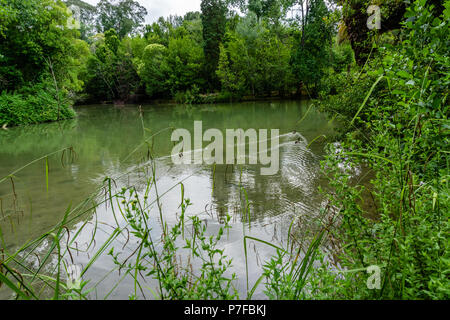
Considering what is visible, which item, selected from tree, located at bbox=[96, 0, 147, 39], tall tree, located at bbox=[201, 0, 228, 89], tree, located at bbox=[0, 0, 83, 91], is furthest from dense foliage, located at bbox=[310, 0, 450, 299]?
tree, located at bbox=[96, 0, 147, 39]

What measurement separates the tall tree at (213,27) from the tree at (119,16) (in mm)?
24745

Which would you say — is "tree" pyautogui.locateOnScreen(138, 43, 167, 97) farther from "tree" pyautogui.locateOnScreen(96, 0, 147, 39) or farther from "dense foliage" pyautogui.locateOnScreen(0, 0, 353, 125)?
"tree" pyautogui.locateOnScreen(96, 0, 147, 39)

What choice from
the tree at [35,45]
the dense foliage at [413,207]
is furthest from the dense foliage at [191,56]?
the dense foliage at [413,207]

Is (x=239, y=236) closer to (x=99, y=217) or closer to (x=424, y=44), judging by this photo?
(x=99, y=217)

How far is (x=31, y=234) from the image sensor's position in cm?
336

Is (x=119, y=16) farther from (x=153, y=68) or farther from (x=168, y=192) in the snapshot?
(x=168, y=192)

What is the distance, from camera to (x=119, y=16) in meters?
47.2

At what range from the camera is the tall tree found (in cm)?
2769

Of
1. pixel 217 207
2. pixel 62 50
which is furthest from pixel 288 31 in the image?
pixel 217 207

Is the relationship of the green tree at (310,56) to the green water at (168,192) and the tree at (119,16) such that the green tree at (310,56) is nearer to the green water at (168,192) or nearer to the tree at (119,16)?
the green water at (168,192)

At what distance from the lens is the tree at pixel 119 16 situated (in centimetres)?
4691

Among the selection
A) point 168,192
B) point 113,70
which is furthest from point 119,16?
point 168,192

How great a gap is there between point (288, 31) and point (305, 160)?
959 inches
